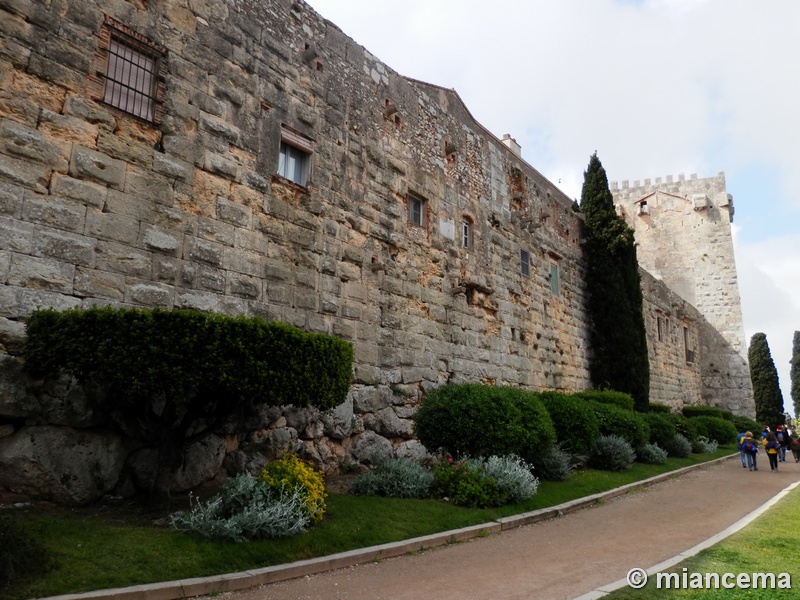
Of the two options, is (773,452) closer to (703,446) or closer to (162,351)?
(703,446)

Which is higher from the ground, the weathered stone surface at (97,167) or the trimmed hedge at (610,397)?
the weathered stone surface at (97,167)

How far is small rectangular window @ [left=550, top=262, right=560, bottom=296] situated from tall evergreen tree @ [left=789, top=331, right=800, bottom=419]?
35.3m

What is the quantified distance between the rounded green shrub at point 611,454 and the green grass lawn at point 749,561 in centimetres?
446

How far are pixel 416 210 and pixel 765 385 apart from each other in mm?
30777

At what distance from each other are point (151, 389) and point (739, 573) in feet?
17.9

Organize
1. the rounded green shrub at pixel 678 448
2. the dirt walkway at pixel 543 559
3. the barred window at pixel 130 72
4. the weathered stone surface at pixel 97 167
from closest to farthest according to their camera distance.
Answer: the dirt walkway at pixel 543 559 → the weathered stone surface at pixel 97 167 → the barred window at pixel 130 72 → the rounded green shrub at pixel 678 448

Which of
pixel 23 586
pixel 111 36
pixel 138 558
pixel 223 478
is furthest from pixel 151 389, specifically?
pixel 111 36

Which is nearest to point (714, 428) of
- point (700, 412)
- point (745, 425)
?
point (700, 412)

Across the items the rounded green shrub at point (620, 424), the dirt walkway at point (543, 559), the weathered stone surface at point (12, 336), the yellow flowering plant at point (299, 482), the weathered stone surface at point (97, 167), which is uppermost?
the weathered stone surface at point (97, 167)

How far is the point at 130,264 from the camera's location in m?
6.70

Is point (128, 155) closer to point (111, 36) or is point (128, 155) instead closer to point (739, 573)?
point (111, 36)

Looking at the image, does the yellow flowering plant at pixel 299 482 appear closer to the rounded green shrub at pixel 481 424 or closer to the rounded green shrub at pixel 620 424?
the rounded green shrub at pixel 481 424

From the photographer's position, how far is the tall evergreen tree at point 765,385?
32.7 m

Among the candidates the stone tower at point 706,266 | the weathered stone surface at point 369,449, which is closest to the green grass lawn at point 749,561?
the weathered stone surface at point 369,449
